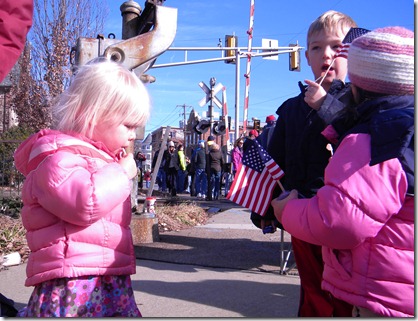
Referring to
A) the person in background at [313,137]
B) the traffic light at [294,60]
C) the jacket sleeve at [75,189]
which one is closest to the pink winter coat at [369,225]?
the person in background at [313,137]

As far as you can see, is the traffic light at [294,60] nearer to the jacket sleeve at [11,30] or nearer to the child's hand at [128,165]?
the child's hand at [128,165]

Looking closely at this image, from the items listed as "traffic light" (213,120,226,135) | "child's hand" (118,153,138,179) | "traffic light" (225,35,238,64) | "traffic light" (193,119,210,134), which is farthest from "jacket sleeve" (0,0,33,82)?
"traffic light" (225,35,238,64)

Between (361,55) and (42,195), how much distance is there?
4.24 ft

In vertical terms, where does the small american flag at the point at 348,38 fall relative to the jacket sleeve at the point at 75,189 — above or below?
above

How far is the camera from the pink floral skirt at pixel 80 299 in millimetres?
1901

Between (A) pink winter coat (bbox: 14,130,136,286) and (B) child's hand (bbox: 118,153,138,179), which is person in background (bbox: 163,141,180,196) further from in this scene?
(A) pink winter coat (bbox: 14,130,136,286)

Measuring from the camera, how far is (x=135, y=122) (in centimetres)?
214

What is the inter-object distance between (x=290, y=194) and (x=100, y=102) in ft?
2.87

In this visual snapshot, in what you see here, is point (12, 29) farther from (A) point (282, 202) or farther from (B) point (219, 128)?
(B) point (219, 128)

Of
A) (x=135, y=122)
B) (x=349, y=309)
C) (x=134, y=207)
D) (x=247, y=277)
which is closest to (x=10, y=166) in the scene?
(x=134, y=207)

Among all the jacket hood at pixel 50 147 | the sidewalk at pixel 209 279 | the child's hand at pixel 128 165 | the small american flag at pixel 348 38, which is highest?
the small american flag at pixel 348 38

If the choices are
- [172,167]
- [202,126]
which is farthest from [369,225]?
[202,126]

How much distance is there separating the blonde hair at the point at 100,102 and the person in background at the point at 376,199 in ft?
2.64

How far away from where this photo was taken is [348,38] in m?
2.46
